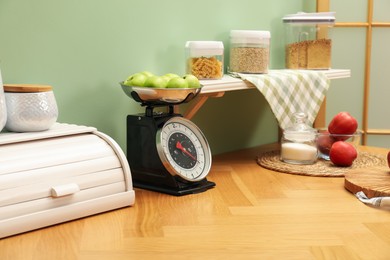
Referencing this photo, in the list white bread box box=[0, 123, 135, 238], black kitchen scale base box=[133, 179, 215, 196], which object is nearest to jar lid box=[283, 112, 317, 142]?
black kitchen scale base box=[133, 179, 215, 196]

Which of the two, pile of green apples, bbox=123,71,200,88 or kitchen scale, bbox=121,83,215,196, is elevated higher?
pile of green apples, bbox=123,71,200,88

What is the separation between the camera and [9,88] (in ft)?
4.88

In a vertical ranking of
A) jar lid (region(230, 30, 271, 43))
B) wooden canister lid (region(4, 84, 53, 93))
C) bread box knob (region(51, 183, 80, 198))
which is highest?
jar lid (region(230, 30, 271, 43))

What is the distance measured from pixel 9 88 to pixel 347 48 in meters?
1.56

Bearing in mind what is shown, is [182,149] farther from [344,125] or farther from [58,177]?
[344,125]

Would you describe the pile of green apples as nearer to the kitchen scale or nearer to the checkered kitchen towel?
the kitchen scale

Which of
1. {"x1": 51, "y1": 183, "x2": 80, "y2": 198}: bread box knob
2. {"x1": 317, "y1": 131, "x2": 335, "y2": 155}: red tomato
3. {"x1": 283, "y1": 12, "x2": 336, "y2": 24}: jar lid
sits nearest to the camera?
{"x1": 51, "y1": 183, "x2": 80, "y2": 198}: bread box knob

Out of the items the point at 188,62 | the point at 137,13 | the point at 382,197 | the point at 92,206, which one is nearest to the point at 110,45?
the point at 137,13

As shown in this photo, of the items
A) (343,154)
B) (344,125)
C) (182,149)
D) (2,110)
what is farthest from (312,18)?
(2,110)

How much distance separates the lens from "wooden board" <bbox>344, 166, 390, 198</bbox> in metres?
1.64

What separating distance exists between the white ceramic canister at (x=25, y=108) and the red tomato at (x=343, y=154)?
3.02 ft

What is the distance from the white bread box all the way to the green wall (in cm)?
19

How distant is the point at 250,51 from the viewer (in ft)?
6.99

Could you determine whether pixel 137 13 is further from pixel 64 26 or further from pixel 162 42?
Answer: pixel 64 26
